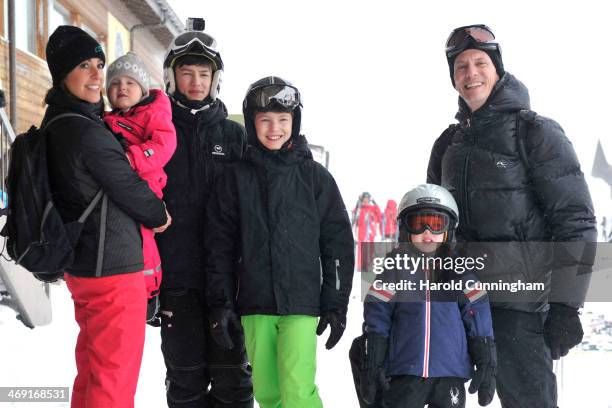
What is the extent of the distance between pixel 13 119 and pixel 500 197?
21.5 feet

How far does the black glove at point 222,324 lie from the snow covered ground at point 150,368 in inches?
57.6

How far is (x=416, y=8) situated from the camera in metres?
47.7

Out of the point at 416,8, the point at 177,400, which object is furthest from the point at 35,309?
the point at 416,8

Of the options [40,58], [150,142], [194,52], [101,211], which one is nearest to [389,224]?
[40,58]

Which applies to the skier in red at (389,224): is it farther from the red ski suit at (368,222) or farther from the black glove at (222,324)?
the black glove at (222,324)

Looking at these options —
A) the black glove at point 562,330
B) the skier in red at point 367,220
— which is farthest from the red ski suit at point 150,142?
the skier in red at point 367,220

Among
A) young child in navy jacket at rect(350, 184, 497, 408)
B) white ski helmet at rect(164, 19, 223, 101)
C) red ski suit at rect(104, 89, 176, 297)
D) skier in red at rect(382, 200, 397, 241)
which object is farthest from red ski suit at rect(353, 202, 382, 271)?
red ski suit at rect(104, 89, 176, 297)

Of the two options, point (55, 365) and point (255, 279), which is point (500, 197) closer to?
point (255, 279)

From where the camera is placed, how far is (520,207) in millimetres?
2449

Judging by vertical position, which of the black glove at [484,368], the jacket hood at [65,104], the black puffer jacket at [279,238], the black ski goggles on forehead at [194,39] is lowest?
the black glove at [484,368]

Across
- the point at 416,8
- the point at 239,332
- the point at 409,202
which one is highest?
the point at 416,8

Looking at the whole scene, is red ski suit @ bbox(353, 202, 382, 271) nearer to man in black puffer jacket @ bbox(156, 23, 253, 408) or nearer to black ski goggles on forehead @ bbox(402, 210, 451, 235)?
man in black puffer jacket @ bbox(156, 23, 253, 408)

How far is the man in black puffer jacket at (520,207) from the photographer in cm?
235

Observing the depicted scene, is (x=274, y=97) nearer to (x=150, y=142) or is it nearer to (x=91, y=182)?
(x=150, y=142)
